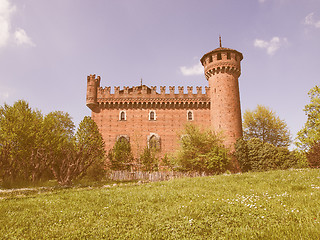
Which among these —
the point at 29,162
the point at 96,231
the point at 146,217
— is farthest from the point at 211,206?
the point at 29,162

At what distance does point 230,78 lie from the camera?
1276 inches

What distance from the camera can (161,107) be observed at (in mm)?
34844

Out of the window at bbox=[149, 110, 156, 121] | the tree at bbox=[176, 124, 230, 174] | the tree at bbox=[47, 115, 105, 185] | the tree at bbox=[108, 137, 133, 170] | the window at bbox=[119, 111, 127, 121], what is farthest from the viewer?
the window at bbox=[149, 110, 156, 121]

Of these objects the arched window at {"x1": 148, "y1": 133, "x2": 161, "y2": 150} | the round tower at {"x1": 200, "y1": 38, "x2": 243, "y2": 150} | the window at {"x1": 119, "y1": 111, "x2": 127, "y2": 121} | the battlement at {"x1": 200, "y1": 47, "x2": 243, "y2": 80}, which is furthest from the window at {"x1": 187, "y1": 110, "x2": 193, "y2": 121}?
the window at {"x1": 119, "y1": 111, "x2": 127, "y2": 121}

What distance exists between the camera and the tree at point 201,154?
24.1 metres

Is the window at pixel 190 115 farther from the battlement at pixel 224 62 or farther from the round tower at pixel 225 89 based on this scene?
the battlement at pixel 224 62

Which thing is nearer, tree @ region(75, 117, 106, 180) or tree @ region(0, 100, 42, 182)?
tree @ region(0, 100, 42, 182)

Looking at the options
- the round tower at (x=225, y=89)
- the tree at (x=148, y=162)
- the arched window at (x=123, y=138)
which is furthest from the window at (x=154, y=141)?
the round tower at (x=225, y=89)

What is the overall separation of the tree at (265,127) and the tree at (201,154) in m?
15.3

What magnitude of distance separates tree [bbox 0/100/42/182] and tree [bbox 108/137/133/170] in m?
9.11

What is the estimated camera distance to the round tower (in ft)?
103

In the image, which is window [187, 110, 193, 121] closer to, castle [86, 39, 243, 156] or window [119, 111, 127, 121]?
castle [86, 39, 243, 156]

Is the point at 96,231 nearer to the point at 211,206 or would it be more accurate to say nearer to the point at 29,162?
the point at 211,206

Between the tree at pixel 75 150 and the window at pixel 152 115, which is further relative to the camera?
the window at pixel 152 115
